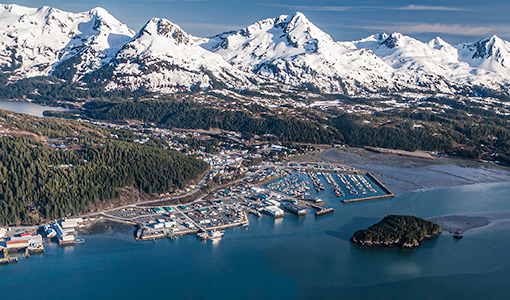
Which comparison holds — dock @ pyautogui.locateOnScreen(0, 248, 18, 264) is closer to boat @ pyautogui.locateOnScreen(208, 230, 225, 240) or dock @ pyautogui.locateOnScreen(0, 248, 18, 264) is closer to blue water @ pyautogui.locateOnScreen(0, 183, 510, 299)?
blue water @ pyautogui.locateOnScreen(0, 183, 510, 299)

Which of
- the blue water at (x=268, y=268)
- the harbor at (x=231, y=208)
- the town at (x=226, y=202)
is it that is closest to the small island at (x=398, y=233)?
the blue water at (x=268, y=268)

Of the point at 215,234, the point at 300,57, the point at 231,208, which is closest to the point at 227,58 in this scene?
the point at 300,57

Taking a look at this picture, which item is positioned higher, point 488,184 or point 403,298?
point 488,184

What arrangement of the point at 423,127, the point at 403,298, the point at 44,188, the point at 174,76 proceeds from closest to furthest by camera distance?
the point at 403,298 → the point at 44,188 → the point at 423,127 → the point at 174,76

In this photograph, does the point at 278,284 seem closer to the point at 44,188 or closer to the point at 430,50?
the point at 44,188

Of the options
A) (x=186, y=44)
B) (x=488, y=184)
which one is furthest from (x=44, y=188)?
(x=186, y=44)

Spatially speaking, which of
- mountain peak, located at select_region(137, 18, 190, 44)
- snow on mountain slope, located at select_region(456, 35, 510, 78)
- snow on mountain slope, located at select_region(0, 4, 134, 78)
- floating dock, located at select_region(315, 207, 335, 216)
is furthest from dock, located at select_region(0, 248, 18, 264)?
snow on mountain slope, located at select_region(456, 35, 510, 78)
